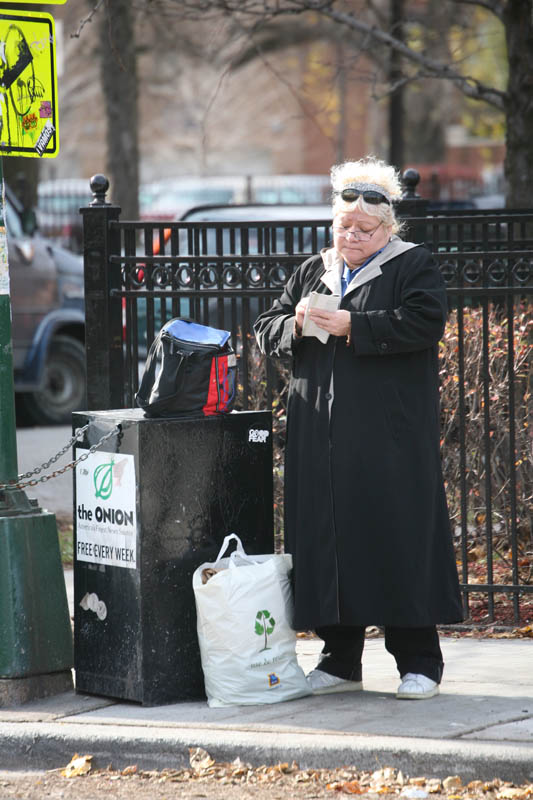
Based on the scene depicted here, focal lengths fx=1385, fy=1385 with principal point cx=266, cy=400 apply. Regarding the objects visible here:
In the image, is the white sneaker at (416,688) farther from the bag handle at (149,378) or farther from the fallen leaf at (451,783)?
the bag handle at (149,378)

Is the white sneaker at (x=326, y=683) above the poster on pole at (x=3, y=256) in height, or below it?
below

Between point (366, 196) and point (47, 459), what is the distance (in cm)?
638

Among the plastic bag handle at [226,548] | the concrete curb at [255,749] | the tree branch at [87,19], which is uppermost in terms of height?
the tree branch at [87,19]

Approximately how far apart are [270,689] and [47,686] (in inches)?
35.9

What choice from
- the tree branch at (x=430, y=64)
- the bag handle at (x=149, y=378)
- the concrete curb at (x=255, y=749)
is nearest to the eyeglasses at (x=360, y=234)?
the bag handle at (x=149, y=378)

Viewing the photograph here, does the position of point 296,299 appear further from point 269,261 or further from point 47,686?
point 47,686

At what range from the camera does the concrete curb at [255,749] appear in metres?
4.34

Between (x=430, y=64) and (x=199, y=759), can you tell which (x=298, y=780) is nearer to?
(x=199, y=759)

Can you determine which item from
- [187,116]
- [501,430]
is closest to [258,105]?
[187,116]

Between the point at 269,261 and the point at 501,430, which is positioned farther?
the point at 501,430

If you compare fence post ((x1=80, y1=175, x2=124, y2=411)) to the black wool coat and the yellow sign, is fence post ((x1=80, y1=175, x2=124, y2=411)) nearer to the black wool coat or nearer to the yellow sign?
the yellow sign

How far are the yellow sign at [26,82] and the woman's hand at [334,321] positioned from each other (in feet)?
4.33

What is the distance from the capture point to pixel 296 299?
5.20 m

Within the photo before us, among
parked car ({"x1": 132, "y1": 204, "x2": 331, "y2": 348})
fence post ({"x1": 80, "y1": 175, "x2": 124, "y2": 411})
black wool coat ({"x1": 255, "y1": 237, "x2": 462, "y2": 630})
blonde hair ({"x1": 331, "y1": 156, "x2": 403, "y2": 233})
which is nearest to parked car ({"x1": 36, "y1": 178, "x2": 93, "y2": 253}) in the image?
parked car ({"x1": 132, "y1": 204, "x2": 331, "y2": 348})
